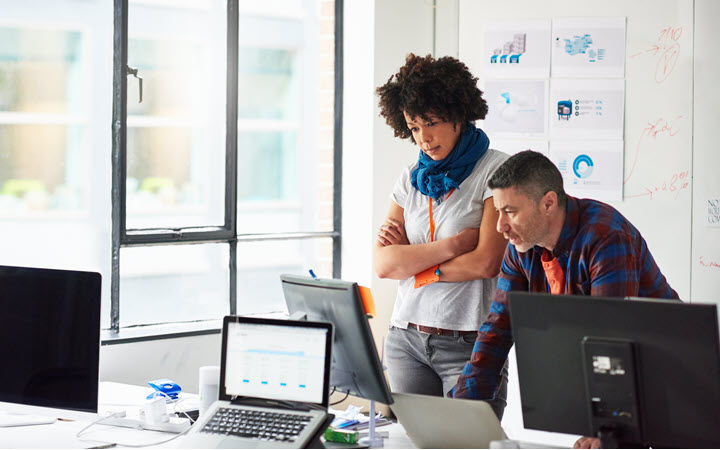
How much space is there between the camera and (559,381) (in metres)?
1.53

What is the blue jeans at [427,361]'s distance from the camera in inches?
84.5

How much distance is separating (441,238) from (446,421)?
71 cm

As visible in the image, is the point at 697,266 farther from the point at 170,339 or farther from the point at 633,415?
the point at 170,339

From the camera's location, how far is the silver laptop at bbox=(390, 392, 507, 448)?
169cm

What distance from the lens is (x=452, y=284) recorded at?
87.8 inches

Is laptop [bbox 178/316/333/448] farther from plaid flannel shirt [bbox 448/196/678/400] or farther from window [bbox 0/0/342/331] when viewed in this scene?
window [bbox 0/0/342/331]

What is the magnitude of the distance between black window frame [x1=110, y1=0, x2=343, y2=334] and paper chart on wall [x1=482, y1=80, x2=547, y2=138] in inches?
35.3

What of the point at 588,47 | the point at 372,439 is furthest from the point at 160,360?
the point at 588,47

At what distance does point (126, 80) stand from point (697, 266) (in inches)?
97.1

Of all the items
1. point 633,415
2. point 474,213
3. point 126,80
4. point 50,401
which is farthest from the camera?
point 126,80

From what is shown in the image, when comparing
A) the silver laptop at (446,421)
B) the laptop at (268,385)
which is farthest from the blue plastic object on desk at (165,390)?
the silver laptop at (446,421)

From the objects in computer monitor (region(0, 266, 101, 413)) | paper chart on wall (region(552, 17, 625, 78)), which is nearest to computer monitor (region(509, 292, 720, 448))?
computer monitor (region(0, 266, 101, 413))

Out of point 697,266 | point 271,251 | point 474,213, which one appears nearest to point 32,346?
point 474,213

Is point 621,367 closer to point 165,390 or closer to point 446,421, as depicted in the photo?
point 446,421
